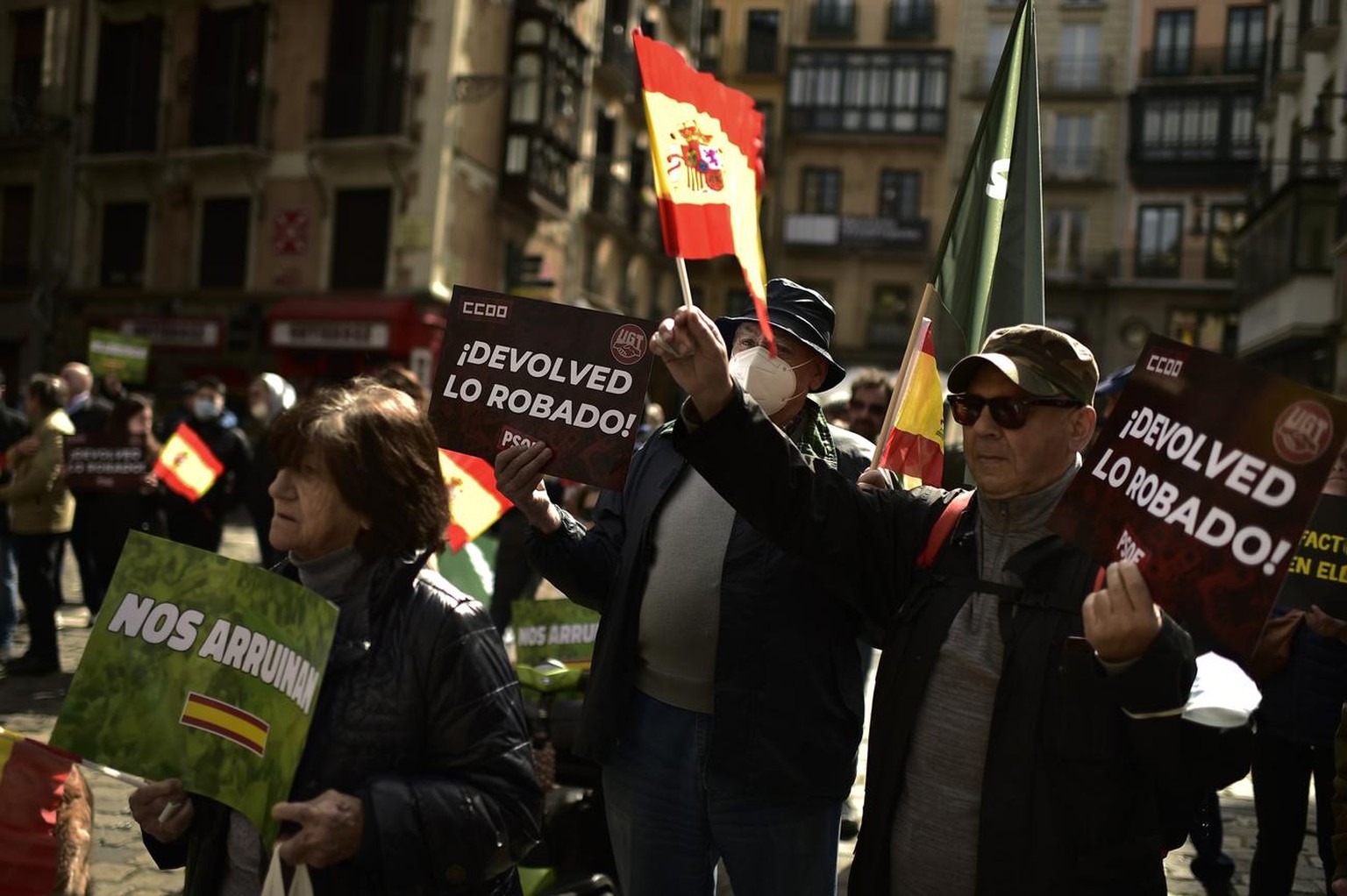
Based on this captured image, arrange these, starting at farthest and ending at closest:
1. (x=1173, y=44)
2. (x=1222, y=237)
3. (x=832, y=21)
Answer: (x=832, y=21) < (x=1173, y=44) < (x=1222, y=237)

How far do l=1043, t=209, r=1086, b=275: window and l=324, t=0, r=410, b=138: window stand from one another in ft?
81.1

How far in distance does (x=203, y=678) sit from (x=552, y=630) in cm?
288

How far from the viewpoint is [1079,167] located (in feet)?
136

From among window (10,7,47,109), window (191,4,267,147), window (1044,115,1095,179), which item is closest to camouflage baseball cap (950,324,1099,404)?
window (191,4,267,147)

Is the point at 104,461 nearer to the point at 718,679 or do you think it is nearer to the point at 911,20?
the point at 718,679

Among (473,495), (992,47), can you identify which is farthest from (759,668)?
(992,47)

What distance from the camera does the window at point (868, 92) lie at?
42094mm

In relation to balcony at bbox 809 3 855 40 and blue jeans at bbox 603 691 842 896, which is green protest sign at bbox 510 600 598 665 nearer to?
blue jeans at bbox 603 691 842 896

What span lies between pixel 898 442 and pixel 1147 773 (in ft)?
4.99

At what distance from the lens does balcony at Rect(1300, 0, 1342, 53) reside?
2020cm

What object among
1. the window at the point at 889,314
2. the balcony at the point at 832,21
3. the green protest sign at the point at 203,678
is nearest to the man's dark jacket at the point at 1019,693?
the green protest sign at the point at 203,678

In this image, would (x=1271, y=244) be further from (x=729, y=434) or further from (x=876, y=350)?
(x=729, y=434)

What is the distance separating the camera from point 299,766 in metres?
2.18

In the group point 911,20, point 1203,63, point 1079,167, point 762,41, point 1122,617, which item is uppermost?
point 911,20
